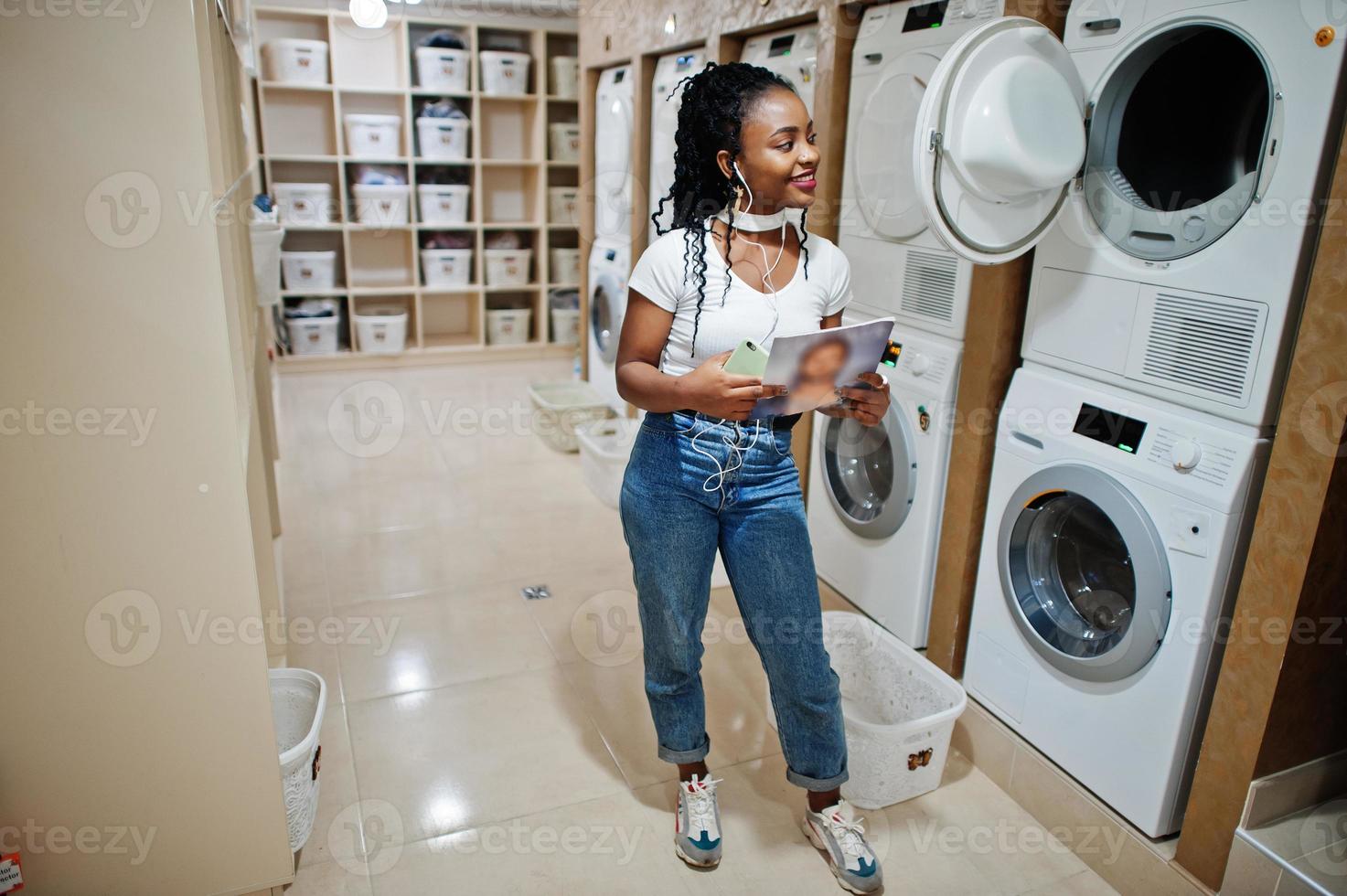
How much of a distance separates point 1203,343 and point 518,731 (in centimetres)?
175

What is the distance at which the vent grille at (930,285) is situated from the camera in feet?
7.57

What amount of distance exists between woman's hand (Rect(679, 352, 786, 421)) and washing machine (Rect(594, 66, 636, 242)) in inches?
114

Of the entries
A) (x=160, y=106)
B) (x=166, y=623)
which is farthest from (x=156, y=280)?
(x=166, y=623)

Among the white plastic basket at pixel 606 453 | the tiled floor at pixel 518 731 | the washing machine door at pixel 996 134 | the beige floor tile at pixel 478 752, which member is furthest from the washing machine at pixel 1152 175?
the white plastic basket at pixel 606 453

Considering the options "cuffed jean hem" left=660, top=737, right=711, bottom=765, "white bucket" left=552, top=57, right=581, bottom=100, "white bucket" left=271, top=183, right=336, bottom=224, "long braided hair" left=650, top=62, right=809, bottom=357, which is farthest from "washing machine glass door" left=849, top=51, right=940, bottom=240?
"white bucket" left=271, top=183, right=336, bottom=224

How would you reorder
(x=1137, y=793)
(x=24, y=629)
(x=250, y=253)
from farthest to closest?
(x=250, y=253) < (x=1137, y=793) < (x=24, y=629)

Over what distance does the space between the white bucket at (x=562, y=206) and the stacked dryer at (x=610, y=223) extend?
4.57 feet

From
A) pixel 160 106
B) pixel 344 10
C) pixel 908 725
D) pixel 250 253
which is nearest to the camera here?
pixel 160 106

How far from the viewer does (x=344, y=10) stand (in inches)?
215

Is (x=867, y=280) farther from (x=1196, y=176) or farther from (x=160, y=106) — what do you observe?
(x=160, y=106)

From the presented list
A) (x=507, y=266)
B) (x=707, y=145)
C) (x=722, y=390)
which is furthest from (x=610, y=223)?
(x=722, y=390)

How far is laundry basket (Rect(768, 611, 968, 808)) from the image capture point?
2018mm

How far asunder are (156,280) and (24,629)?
596 millimetres

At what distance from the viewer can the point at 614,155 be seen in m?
4.42
